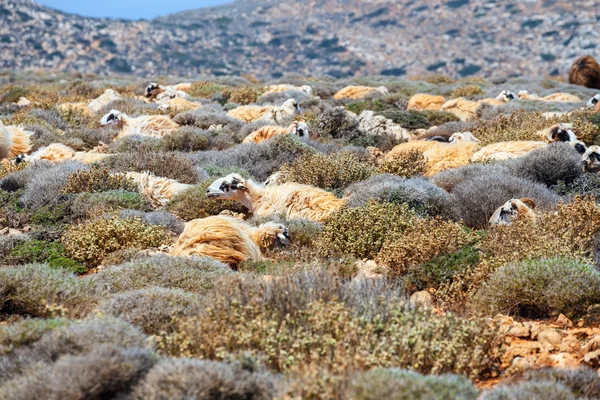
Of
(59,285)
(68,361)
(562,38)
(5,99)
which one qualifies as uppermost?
(68,361)

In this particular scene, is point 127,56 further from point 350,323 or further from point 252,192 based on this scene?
point 350,323

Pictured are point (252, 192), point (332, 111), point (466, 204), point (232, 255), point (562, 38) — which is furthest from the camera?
point (562, 38)

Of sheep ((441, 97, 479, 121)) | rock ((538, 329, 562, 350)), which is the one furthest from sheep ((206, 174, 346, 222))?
sheep ((441, 97, 479, 121))

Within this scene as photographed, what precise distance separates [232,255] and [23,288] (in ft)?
8.29

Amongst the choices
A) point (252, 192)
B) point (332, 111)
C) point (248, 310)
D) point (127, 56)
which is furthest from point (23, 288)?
point (127, 56)

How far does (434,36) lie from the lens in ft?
330

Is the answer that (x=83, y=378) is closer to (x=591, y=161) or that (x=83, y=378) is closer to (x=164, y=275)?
(x=164, y=275)

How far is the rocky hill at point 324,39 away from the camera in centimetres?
7731

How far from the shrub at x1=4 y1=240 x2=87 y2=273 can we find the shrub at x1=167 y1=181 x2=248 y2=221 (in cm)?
221

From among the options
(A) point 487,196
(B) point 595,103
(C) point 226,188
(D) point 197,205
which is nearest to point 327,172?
(C) point 226,188

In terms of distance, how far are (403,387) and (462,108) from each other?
814 inches

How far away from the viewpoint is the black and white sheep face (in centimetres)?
1066

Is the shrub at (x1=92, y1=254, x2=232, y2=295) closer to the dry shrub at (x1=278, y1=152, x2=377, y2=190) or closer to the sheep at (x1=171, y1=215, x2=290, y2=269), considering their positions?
the sheep at (x1=171, y1=215, x2=290, y2=269)

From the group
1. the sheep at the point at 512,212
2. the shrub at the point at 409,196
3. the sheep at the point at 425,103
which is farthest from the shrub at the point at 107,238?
the sheep at the point at 425,103
